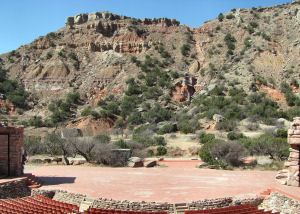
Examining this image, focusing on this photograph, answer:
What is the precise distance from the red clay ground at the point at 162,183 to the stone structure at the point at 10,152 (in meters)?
1.65

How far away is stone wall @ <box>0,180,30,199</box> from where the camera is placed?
13.4 m

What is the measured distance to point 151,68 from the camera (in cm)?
5575

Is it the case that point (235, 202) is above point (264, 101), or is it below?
below

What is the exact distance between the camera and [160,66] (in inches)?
2211

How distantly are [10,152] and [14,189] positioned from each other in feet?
8.83

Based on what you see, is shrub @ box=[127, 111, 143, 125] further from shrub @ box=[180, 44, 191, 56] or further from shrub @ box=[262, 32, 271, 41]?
shrub @ box=[262, 32, 271, 41]

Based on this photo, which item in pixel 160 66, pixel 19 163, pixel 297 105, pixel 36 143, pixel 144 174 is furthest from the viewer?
pixel 160 66

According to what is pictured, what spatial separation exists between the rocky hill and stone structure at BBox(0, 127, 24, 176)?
2393cm

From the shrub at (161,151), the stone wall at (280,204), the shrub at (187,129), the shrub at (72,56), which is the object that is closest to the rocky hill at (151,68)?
the shrub at (72,56)

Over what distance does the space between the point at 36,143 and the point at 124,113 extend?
58.6ft

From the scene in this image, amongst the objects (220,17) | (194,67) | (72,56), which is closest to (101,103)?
(72,56)

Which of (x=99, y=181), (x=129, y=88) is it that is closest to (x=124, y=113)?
(x=129, y=88)

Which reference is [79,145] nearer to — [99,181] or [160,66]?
[99,181]

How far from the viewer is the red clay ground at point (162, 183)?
13.2m
